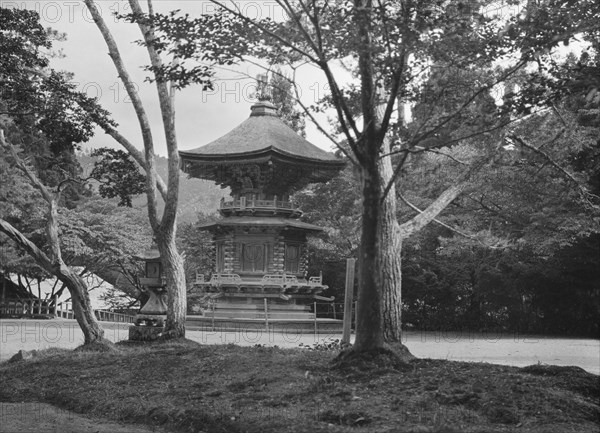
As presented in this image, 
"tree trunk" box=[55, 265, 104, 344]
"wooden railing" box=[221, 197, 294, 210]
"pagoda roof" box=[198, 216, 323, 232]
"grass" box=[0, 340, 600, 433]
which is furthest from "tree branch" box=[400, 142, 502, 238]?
"wooden railing" box=[221, 197, 294, 210]

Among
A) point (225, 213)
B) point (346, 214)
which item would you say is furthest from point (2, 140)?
point (346, 214)

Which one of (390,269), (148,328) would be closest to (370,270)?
(390,269)

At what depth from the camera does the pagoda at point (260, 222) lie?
89.2ft

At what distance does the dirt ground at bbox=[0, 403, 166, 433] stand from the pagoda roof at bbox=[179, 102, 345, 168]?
18.7m

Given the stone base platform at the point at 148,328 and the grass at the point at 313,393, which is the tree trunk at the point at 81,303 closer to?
the stone base platform at the point at 148,328

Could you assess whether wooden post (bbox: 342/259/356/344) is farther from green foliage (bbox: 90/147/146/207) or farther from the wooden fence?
the wooden fence

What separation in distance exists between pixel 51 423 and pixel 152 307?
7113 mm

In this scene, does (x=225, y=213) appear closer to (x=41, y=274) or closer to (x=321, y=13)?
(x=41, y=274)

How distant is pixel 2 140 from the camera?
46.4ft

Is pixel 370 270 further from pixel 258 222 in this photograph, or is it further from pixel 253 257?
pixel 253 257

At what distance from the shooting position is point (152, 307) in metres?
14.6

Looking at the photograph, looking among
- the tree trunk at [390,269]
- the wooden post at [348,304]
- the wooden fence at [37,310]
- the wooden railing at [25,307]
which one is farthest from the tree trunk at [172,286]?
the wooden railing at [25,307]

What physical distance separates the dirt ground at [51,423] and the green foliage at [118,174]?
6655 mm

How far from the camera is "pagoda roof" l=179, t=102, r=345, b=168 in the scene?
26.8 m
